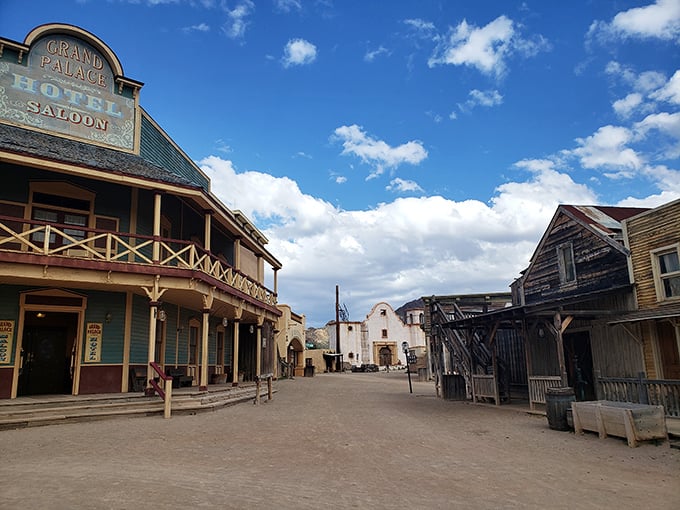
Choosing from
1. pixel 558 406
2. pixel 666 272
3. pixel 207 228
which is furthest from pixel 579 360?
pixel 207 228

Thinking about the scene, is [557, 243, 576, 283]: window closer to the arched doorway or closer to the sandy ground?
the sandy ground

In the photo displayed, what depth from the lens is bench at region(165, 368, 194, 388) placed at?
16.9 meters

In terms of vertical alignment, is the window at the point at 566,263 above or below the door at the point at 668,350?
above

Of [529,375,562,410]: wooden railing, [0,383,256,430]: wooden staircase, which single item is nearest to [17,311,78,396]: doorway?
[0,383,256,430]: wooden staircase

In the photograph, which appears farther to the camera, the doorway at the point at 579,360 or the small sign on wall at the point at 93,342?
the doorway at the point at 579,360

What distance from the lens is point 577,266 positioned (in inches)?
645

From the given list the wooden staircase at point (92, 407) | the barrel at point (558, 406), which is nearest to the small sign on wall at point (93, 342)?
the wooden staircase at point (92, 407)

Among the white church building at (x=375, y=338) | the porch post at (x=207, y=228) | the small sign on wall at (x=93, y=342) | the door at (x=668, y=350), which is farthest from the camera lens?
the white church building at (x=375, y=338)

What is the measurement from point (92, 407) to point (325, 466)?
25.7 feet

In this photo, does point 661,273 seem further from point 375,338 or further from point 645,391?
point 375,338

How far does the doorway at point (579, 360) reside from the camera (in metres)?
16.4

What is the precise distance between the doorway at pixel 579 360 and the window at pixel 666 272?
3782 mm

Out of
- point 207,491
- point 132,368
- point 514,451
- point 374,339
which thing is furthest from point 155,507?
point 374,339

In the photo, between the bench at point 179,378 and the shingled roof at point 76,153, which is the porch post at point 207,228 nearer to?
the shingled roof at point 76,153
